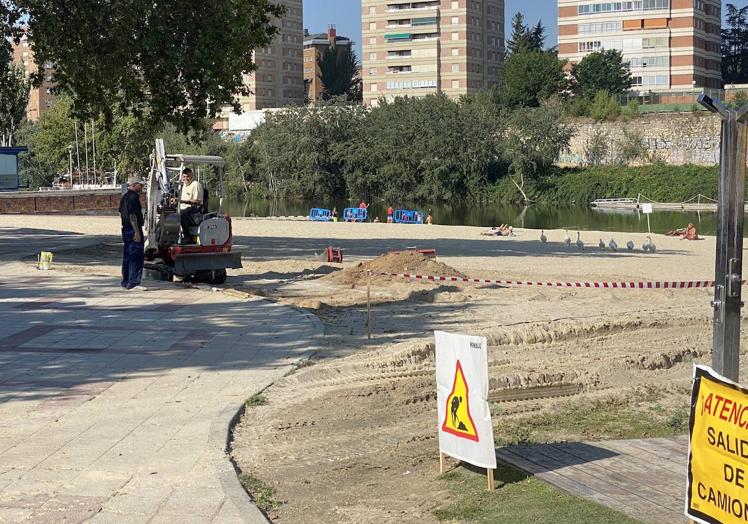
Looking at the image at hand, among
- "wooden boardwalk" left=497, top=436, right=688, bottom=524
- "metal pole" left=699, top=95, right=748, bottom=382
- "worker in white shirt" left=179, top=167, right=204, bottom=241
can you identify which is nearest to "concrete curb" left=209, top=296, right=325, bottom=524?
"wooden boardwalk" left=497, top=436, right=688, bottom=524

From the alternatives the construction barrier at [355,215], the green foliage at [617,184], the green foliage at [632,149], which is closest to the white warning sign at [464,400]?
the construction barrier at [355,215]

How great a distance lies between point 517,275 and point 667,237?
20085mm

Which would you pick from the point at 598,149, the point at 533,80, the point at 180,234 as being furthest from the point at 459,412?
the point at 533,80

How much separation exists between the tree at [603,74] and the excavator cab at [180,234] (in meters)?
81.4

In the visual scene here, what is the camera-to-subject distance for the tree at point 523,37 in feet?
395

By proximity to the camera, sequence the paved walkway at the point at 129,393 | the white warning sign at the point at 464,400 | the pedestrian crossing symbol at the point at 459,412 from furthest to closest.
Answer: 1. the pedestrian crossing symbol at the point at 459,412
2. the white warning sign at the point at 464,400
3. the paved walkway at the point at 129,393

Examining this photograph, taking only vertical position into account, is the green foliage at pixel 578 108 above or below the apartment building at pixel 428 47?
below

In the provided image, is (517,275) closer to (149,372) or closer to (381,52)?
(149,372)

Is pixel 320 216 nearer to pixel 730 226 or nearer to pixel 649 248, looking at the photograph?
pixel 649 248

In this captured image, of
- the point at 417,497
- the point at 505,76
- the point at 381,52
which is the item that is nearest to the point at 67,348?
the point at 417,497

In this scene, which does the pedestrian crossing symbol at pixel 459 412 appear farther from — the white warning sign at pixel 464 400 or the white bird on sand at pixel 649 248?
the white bird on sand at pixel 649 248

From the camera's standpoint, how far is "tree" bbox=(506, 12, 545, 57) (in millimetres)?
120250

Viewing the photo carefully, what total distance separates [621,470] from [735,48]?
121 metres

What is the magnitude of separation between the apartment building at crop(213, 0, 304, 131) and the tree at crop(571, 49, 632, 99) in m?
41.0
